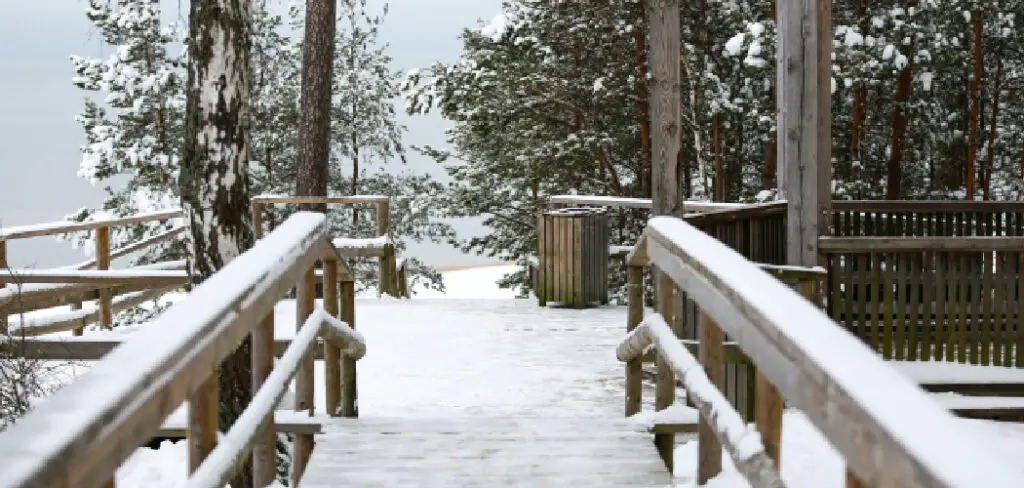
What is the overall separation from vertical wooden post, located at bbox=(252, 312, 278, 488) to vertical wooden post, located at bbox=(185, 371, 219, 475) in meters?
0.83

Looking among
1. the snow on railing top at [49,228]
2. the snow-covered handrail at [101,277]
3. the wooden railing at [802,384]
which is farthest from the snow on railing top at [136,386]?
the snow on railing top at [49,228]

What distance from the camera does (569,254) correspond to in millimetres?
11656

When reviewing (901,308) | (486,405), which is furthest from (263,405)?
(901,308)

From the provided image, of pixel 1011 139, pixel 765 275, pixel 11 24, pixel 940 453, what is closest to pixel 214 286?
pixel 765 275

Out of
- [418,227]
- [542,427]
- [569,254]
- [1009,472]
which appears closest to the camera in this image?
[1009,472]

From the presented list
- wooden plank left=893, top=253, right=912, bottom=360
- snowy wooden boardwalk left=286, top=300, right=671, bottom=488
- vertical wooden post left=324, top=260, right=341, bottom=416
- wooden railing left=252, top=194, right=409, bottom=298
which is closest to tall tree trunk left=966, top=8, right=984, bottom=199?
snowy wooden boardwalk left=286, top=300, right=671, bottom=488

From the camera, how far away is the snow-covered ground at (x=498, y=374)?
5805 mm

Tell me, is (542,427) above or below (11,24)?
below

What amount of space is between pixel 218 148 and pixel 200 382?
3589 mm

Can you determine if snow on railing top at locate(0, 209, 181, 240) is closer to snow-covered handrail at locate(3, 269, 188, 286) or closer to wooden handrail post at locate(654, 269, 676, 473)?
snow-covered handrail at locate(3, 269, 188, 286)

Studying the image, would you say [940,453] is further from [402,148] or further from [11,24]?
[402,148]

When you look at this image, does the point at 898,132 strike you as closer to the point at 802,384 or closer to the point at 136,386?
the point at 802,384

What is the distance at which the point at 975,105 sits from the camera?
75.3 feet

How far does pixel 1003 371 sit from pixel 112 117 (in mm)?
23569
